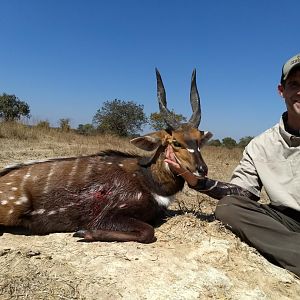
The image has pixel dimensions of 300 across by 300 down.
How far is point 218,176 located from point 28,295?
7.71m

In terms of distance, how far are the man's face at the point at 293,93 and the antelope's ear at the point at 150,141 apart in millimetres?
1660

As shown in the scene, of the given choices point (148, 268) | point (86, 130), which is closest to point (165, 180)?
point (148, 268)

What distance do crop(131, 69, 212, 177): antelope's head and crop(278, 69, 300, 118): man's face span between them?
1.13m

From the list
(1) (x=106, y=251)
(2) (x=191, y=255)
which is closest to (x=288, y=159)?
(2) (x=191, y=255)

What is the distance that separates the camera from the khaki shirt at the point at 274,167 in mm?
4488

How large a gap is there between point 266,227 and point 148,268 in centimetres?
130

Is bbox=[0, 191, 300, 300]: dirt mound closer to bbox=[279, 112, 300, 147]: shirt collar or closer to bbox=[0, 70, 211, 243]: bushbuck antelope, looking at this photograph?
bbox=[0, 70, 211, 243]: bushbuck antelope

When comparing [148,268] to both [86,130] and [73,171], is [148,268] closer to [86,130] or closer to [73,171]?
[73,171]

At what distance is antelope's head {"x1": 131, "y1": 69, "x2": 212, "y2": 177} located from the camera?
16.2ft

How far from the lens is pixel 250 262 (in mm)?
4156

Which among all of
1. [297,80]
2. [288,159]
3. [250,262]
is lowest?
[250,262]

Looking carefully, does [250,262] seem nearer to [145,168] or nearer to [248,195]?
[248,195]

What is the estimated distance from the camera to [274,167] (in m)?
4.66

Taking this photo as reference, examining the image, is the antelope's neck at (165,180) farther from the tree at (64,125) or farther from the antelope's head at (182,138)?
the tree at (64,125)
